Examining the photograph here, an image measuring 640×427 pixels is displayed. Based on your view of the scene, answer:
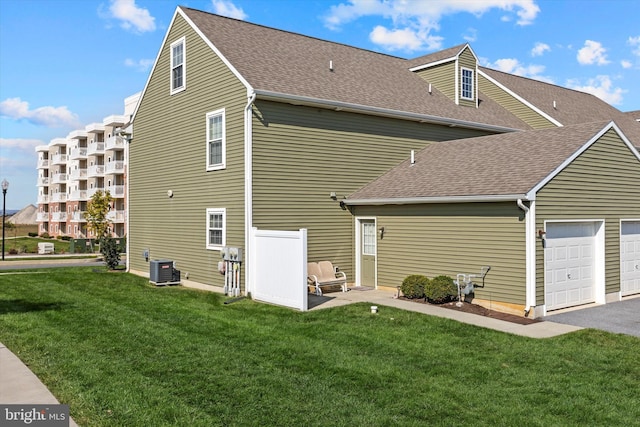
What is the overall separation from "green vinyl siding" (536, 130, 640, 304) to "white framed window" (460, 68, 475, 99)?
7.84 m

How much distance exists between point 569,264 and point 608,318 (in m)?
1.70

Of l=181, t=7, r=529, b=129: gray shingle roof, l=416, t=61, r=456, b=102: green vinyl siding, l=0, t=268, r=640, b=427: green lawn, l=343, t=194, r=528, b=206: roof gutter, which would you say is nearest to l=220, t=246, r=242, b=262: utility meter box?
l=0, t=268, r=640, b=427: green lawn

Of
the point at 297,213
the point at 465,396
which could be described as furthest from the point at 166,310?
the point at 465,396

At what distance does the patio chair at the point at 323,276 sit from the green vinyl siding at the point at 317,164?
0.44 meters

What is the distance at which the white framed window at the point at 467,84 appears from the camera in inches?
851

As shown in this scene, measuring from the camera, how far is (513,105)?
23859mm

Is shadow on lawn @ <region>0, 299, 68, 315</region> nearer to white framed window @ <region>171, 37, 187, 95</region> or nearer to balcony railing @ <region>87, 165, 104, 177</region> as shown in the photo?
white framed window @ <region>171, 37, 187, 95</region>

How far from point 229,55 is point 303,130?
3128mm

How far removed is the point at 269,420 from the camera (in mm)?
5855

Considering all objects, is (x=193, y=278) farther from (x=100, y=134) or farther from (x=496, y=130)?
(x=100, y=134)

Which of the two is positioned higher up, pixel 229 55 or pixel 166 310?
pixel 229 55

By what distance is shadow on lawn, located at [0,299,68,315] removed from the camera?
39.9 ft

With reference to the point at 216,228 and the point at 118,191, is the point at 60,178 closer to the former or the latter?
the point at 118,191

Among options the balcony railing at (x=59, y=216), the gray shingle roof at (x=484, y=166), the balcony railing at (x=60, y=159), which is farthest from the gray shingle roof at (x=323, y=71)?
the balcony railing at (x=60, y=159)
